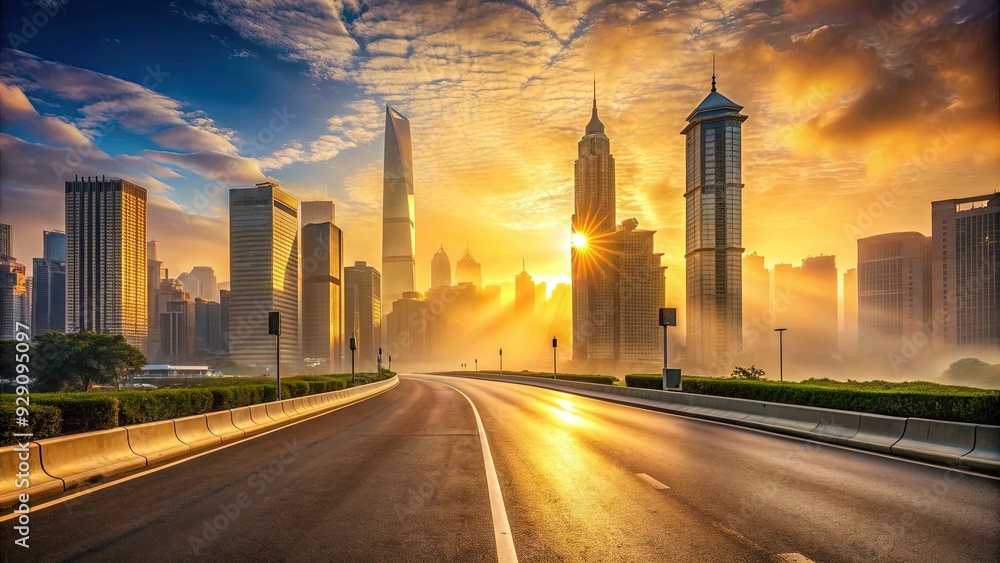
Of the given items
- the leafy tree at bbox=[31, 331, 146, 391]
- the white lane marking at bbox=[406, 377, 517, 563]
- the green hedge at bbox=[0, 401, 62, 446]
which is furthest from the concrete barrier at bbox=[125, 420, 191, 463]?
the leafy tree at bbox=[31, 331, 146, 391]

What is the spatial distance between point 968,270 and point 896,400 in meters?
205

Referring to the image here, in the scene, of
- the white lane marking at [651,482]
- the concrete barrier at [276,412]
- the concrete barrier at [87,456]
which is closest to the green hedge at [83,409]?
the concrete barrier at [87,456]

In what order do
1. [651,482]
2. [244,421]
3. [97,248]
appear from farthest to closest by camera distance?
[97,248], [244,421], [651,482]

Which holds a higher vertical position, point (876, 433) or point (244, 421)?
point (876, 433)

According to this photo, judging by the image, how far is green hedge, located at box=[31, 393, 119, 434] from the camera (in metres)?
9.96

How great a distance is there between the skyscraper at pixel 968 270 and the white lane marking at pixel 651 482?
575 ft

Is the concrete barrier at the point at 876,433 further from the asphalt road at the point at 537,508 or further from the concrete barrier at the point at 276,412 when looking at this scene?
the concrete barrier at the point at 276,412

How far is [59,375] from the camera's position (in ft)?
247

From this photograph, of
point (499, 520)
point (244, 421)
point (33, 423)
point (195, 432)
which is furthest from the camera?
point (244, 421)

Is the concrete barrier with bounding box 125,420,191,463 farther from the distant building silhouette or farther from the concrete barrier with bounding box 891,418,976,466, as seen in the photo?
the distant building silhouette

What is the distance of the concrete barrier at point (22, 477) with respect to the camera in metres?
7.20

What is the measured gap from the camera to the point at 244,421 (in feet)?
49.9

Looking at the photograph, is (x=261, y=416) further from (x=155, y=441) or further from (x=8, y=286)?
(x=8, y=286)

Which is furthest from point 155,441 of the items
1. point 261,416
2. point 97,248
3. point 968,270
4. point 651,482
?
point 97,248
